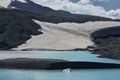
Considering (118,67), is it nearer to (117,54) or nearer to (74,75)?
(74,75)

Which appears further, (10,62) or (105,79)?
(10,62)

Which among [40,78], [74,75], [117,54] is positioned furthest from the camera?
[117,54]

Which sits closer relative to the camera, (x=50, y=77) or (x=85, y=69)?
(x=50, y=77)

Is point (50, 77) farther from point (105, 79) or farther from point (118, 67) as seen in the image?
point (118, 67)

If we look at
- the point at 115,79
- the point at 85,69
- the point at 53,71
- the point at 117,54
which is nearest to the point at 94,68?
the point at 85,69

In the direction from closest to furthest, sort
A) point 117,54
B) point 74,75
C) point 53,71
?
point 74,75 → point 53,71 → point 117,54

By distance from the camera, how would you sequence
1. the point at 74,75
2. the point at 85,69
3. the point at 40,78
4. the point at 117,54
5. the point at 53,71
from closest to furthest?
1. the point at 40,78
2. the point at 74,75
3. the point at 53,71
4. the point at 85,69
5. the point at 117,54

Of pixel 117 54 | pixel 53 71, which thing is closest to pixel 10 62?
pixel 53 71

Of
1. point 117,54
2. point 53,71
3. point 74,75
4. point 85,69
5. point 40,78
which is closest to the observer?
point 40,78
